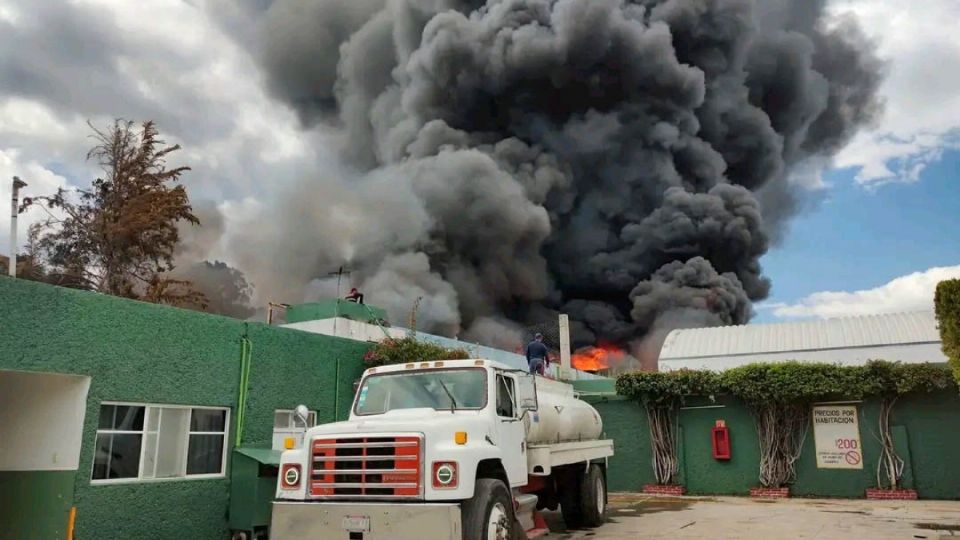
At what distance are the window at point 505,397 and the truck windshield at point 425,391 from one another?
0.24m

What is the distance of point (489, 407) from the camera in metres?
8.34

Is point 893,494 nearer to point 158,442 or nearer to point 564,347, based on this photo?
point 158,442

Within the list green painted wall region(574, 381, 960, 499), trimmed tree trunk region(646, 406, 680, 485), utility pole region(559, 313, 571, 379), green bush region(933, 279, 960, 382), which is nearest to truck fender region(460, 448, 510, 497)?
green bush region(933, 279, 960, 382)

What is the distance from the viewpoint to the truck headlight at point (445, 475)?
7.15 m

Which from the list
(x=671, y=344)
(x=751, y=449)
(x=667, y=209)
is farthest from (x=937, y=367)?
(x=667, y=209)

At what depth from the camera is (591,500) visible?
11727 mm

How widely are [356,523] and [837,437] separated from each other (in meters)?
13.8

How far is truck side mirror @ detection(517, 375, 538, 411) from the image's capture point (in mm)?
9141

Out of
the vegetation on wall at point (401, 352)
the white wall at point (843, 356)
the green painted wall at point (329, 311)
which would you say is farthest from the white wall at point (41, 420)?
the white wall at point (843, 356)

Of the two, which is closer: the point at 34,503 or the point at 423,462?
the point at 423,462

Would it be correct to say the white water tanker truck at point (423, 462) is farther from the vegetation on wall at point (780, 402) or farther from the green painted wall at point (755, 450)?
the green painted wall at point (755, 450)

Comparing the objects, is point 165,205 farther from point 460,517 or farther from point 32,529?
point 460,517

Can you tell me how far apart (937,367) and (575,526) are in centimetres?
972

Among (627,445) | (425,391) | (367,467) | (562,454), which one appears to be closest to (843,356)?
(627,445)
